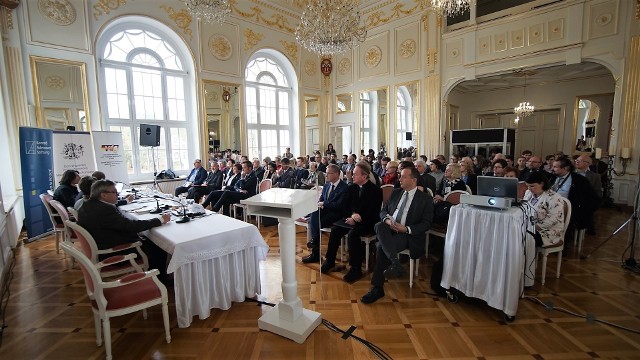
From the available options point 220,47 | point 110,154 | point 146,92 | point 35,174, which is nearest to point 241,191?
point 110,154

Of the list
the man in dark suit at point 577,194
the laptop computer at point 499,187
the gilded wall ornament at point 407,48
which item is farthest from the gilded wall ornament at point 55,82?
the man in dark suit at point 577,194

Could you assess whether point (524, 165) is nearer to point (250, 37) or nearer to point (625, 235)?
point (625, 235)

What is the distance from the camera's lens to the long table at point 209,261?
2.44 metres

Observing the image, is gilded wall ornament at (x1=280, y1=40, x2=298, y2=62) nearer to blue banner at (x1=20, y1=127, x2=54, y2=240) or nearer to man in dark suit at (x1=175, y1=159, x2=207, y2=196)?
man in dark suit at (x1=175, y1=159, x2=207, y2=196)

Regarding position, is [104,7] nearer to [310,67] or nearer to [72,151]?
[72,151]

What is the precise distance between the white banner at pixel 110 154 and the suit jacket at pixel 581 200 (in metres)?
8.21

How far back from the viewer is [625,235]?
15.3ft

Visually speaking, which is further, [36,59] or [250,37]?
[250,37]

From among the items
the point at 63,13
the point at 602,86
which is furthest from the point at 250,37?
the point at 602,86

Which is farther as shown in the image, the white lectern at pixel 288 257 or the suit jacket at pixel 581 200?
the suit jacket at pixel 581 200

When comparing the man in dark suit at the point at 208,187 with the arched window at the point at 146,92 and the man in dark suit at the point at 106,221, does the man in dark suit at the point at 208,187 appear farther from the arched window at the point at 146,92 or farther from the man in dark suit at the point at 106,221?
the man in dark suit at the point at 106,221

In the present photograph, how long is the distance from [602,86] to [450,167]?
9.06m

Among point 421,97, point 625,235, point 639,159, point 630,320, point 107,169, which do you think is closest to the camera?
point 630,320

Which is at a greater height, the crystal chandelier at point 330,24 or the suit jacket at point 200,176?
the crystal chandelier at point 330,24
